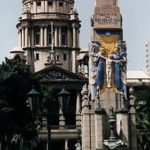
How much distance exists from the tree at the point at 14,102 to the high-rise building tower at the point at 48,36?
7132 cm

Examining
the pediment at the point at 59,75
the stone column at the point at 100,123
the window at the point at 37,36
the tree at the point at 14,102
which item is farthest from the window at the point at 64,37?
the stone column at the point at 100,123

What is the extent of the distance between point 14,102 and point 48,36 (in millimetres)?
77618

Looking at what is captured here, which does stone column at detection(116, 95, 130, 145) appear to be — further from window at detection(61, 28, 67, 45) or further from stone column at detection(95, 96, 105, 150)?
window at detection(61, 28, 67, 45)

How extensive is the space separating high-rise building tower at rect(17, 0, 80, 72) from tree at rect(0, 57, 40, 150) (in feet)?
234

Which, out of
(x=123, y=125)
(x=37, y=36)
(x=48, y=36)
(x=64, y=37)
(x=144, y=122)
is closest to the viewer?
(x=123, y=125)

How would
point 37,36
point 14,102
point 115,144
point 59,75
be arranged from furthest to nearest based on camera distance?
point 37,36 < point 59,75 < point 14,102 < point 115,144

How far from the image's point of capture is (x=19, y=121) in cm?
6275

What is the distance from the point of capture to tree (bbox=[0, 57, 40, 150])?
61.6 m

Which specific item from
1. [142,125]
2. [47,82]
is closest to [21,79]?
[142,125]

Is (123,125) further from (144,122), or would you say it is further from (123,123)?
(144,122)

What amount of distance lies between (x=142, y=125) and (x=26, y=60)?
6416 centimetres

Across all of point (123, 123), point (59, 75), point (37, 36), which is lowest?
point (123, 123)

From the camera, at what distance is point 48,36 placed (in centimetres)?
13988

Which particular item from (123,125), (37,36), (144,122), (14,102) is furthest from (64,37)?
(123,125)
